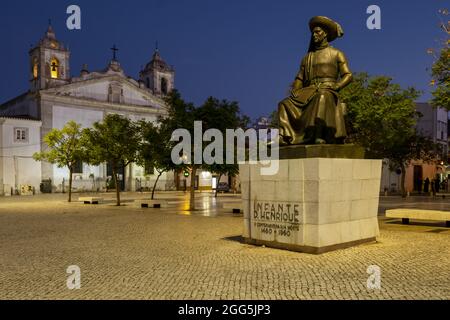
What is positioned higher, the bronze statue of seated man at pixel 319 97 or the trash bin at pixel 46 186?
the bronze statue of seated man at pixel 319 97

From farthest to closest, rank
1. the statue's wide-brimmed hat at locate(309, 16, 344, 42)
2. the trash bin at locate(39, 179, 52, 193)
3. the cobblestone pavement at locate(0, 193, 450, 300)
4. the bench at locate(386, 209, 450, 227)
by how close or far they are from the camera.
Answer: the trash bin at locate(39, 179, 52, 193) < the bench at locate(386, 209, 450, 227) < the statue's wide-brimmed hat at locate(309, 16, 344, 42) < the cobblestone pavement at locate(0, 193, 450, 300)

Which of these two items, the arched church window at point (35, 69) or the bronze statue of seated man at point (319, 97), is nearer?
the bronze statue of seated man at point (319, 97)

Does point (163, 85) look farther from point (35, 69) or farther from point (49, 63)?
point (35, 69)

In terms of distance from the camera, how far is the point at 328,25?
390 inches

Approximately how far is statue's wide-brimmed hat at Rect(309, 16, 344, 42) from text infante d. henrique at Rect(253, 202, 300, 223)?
153 inches

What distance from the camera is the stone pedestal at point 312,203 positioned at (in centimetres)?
878

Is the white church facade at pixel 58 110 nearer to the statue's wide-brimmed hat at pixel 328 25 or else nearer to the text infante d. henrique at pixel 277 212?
the text infante d. henrique at pixel 277 212

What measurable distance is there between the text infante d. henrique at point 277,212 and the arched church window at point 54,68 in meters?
47.4

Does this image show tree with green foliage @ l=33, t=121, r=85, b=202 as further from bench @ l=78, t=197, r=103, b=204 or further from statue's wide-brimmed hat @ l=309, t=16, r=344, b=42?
statue's wide-brimmed hat @ l=309, t=16, r=344, b=42

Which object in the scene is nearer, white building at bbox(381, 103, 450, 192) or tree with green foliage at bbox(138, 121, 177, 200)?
tree with green foliage at bbox(138, 121, 177, 200)

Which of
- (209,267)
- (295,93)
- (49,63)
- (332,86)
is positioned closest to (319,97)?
(332,86)

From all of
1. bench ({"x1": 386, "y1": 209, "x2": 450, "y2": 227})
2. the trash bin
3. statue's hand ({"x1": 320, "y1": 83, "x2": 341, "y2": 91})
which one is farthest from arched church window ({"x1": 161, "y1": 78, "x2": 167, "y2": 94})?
statue's hand ({"x1": 320, "y1": 83, "x2": 341, "y2": 91})

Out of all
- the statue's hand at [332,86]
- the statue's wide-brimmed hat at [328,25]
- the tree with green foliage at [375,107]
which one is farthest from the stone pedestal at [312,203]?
the tree with green foliage at [375,107]

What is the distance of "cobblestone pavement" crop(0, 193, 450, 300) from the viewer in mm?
6074
